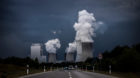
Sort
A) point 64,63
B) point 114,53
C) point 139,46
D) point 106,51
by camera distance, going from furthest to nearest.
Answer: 1. point 64,63
2. point 106,51
3. point 114,53
4. point 139,46

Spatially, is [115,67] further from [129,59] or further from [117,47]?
[117,47]

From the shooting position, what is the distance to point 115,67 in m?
54.8

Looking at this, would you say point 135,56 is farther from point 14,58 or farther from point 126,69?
point 14,58

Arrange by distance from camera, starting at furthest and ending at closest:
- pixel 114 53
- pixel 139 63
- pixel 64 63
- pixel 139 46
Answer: pixel 64 63 < pixel 114 53 < pixel 139 46 < pixel 139 63

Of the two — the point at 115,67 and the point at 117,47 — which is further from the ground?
the point at 117,47

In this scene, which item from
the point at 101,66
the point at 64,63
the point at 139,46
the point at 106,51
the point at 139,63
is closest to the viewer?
the point at 139,63

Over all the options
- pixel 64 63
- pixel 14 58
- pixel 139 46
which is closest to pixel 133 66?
pixel 139 46

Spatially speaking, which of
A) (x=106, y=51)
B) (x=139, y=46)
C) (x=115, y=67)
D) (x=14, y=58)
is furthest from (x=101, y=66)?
(x=14, y=58)

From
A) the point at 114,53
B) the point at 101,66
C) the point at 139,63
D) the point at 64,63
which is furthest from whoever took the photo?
the point at 64,63

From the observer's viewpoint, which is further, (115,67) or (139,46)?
(139,46)

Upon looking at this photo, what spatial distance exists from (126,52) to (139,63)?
11.7 ft

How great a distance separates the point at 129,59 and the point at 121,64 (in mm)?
2057

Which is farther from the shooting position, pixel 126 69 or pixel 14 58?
pixel 14 58

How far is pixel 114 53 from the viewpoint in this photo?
11719 cm
